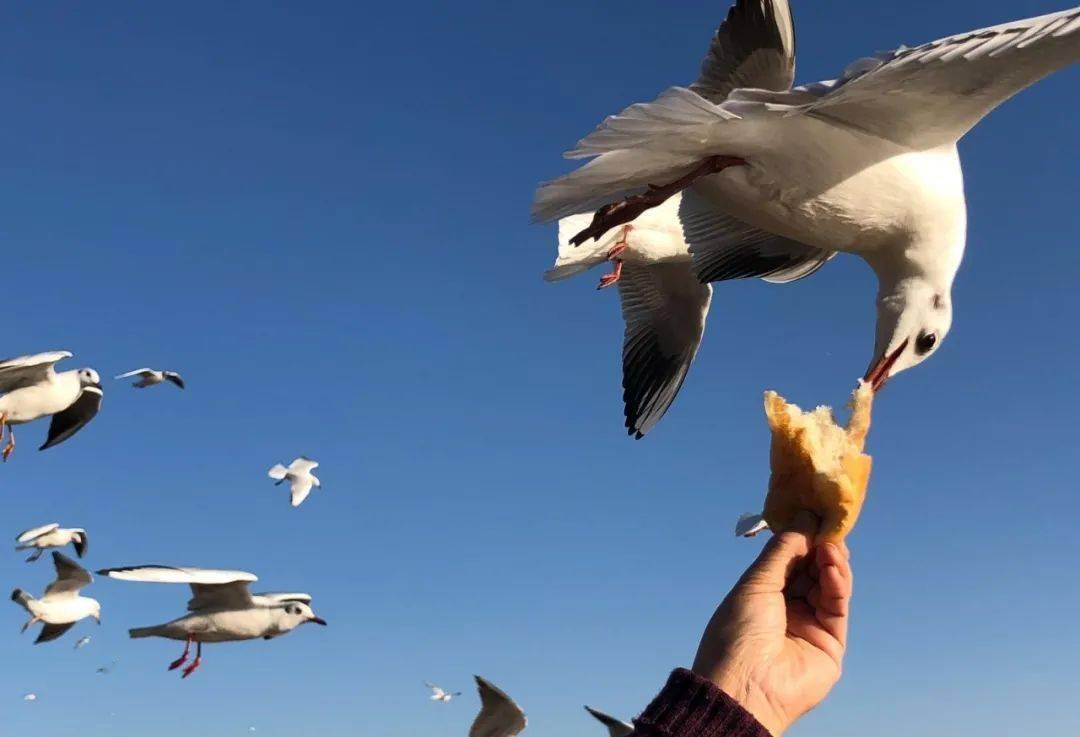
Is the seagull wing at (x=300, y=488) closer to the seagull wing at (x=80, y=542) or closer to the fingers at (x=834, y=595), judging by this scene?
the seagull wing at (x=80, y=542)

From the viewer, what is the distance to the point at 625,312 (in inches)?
225

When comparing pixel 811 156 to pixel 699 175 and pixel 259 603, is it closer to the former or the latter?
pixel 699 175

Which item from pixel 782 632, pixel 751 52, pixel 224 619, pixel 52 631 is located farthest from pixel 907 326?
pixel 52 631

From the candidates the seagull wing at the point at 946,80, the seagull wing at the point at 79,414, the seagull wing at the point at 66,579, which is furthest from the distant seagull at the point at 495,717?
the seagull wing at the point at 946,80

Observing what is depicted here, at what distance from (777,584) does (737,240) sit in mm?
2413

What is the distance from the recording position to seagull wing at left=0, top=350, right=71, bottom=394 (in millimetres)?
6328

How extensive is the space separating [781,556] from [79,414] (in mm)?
6348

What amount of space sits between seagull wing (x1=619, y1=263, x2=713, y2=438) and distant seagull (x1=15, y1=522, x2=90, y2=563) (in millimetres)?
5021

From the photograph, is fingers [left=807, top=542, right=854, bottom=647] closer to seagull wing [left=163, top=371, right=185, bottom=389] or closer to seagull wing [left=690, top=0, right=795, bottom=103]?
seagull wing [left=690, top=0, right=795, bottom=103]

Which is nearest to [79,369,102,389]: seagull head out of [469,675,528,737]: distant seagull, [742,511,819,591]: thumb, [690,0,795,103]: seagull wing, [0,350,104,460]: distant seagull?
[0,350,104,460]: distant seagull

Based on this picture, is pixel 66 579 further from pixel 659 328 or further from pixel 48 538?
pixel 659 328

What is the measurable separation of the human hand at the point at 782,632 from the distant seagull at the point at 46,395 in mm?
5679

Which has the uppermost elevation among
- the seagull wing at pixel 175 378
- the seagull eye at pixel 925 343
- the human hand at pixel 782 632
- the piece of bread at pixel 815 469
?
the seagull wing at pixel 175 378

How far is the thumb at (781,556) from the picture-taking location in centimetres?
161
